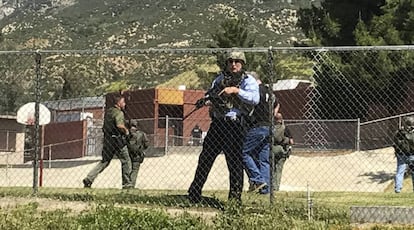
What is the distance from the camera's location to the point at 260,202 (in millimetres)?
8766

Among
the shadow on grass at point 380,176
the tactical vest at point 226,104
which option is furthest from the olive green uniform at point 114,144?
the shadow on grass at point 380,176

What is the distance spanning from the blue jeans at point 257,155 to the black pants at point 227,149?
43cm

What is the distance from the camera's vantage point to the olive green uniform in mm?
12422

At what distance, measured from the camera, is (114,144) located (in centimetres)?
1267

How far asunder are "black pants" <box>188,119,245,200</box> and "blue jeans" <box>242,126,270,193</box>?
0.43m

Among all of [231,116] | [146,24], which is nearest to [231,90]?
[231,116]

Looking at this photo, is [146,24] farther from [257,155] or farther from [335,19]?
[257,155]

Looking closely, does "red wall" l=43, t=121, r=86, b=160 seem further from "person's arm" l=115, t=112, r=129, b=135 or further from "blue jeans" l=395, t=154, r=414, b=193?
"blue jeans" l=395, t=154, r=414, b=193

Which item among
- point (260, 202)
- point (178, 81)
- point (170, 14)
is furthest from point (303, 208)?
point (170, 14)

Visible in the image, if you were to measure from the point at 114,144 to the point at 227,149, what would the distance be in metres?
3.99

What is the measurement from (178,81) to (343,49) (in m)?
61.0

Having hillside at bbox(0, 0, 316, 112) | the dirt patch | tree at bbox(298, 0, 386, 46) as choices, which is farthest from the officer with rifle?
hillside at bbox(0, 0, 316, 112)

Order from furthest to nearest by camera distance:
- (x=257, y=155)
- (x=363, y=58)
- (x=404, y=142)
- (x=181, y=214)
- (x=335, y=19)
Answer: (x=335, y=19), (x=363, y=58), (x=404, y=142), (x=257, y=155), (x=181, y=214)

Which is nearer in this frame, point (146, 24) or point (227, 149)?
point (227, 149)
